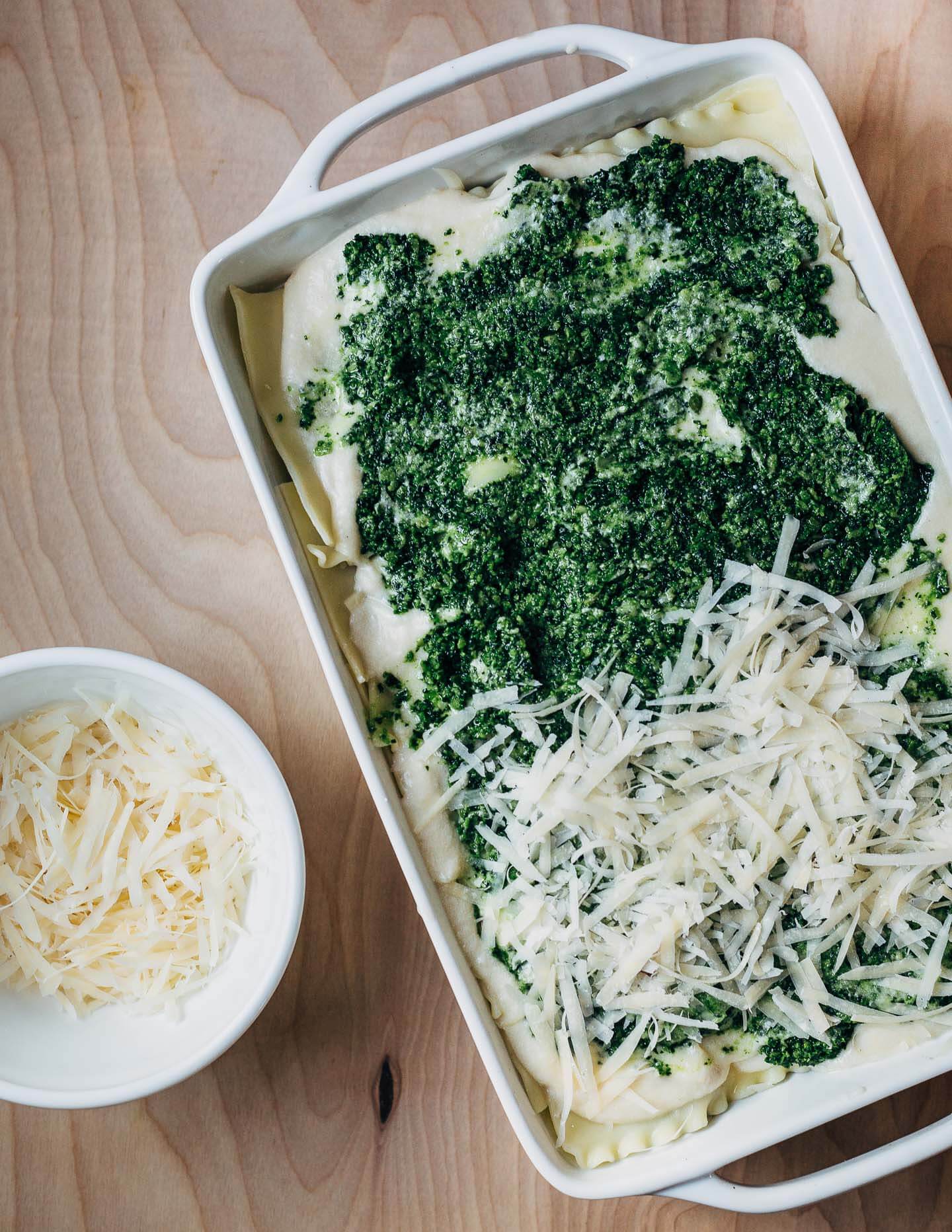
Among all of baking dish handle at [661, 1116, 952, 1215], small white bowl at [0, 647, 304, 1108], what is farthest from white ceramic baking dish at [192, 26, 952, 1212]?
small white bowl at [0, 647, 304, 1108]

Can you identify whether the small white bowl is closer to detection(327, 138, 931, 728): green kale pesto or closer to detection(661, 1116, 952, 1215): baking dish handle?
detection(327, 138, 931, 728): green kale pesto

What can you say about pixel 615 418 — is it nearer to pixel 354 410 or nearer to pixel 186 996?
pixel 354 410

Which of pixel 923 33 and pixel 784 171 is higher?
pixel 923 33

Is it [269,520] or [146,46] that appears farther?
[146,46]

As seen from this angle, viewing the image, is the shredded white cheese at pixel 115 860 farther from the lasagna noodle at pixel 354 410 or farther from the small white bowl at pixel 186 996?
the lasagna noodle at pixel 354 410

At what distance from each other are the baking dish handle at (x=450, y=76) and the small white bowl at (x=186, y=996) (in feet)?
2.21

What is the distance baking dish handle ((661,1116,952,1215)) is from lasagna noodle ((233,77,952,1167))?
11 centimetres

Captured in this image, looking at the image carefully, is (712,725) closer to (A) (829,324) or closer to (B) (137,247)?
(A) (829,324)

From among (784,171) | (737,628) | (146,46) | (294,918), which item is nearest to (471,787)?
(294,918)

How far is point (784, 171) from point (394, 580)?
76 cm

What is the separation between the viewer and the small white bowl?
123 cm

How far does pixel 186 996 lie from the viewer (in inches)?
52.4

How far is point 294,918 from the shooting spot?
48.3 inches

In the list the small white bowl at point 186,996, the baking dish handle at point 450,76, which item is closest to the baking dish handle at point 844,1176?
the small white bowl at point 186,996
